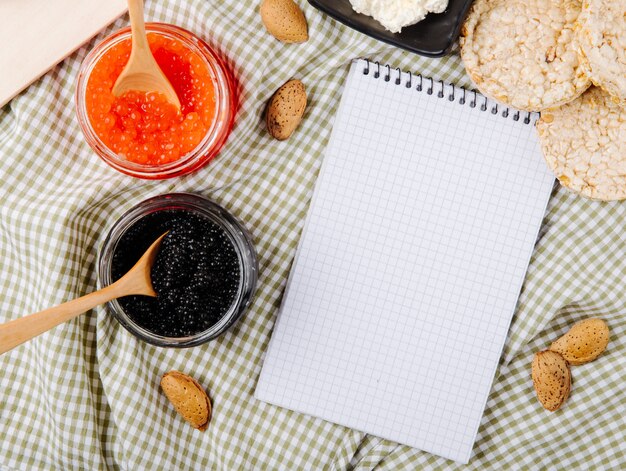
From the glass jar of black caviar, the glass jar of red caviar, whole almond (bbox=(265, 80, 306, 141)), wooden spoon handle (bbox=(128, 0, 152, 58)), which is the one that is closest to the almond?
the glass jar of black caviar

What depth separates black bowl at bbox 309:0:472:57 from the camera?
3.91ft

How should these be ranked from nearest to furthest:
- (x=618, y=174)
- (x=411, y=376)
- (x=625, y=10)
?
(x=625, y=10) → (x=618, y=174) → (x=411, y=376)

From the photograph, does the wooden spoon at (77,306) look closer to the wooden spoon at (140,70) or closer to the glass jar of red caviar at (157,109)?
the glass jar of red caviar at (157,109)

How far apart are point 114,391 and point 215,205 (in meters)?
0.43

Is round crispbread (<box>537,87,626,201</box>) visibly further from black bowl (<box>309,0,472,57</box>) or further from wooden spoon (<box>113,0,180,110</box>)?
wooden spoon (<box>113,0,180,110</box>)

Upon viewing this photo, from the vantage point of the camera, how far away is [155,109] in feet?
3.98

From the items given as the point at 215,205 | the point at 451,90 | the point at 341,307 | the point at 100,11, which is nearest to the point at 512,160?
the point at 451,90

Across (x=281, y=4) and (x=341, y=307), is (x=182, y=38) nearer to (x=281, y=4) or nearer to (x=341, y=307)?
(x=281, y=4)

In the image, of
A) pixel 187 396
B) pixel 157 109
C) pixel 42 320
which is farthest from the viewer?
pixel 187 396

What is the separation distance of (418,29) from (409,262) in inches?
17.6

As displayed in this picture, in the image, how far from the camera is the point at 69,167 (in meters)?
1.34

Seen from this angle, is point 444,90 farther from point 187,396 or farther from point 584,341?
point 187,396

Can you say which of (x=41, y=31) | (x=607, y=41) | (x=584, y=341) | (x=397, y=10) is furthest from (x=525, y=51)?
(x=41, y=31)

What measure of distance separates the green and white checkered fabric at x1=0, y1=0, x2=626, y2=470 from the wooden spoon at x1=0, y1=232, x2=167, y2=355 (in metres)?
0.18
